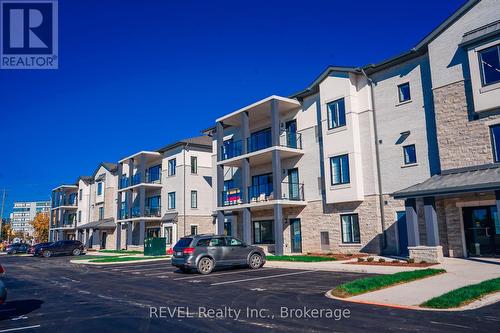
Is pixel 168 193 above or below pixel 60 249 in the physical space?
above

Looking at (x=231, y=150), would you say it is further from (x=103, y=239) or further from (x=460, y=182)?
(x=103, y=239)

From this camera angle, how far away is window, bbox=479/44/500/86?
17094mm

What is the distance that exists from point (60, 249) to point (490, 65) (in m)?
38.6

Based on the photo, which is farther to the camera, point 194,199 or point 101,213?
point 101,213

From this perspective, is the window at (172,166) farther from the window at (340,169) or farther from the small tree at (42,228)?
the small tree at (42,228)

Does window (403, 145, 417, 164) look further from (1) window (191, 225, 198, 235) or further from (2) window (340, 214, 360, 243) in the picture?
(1) window (191, 225, 198, 235)

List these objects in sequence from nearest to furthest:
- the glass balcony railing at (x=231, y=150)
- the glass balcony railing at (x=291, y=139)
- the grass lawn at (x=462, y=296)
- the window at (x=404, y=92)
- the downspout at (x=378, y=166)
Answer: the grass lawn at (x=462, y=296), the window at (x=404, y=92), the downspout at (x=378, y=166), the glass balcony railing at (x=291, y=139), the glass balcony railing at (x=231, y=150)

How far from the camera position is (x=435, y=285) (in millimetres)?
A: 11328

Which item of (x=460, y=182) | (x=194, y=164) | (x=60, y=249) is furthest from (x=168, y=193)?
(x=460, y=182)

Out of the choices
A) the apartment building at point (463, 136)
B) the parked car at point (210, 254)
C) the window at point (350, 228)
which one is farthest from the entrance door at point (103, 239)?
the apartment building at point (463, 136)

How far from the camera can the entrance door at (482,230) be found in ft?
57.3

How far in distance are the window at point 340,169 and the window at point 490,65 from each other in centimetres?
831

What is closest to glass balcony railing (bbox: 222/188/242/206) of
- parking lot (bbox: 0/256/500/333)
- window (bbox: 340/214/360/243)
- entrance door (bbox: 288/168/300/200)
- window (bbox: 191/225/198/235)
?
entrance door (bbox: 288/168/300/200)

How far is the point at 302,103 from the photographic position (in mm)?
27688
